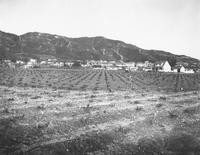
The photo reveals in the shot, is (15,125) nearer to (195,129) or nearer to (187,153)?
(187,153)

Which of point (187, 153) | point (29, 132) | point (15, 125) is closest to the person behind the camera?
point (187, 153)

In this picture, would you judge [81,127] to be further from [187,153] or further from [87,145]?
[187,153]

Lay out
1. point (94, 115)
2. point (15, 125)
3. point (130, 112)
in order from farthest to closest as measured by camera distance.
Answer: point (130, 112)
point (94, 115)
point (15, 125)

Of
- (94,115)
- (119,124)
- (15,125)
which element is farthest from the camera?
(94,115)

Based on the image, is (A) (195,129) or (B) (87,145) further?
(A) (195,129)

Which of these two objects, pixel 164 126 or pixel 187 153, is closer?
pixel 187 153

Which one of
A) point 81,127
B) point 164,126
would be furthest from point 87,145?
point 164,126

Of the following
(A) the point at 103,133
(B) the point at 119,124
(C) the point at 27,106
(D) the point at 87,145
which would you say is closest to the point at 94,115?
(B) the point at 119,124

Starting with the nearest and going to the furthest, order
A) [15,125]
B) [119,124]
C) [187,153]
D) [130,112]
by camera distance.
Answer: [187,153] → [15,125] → [119,124] → [130,112]

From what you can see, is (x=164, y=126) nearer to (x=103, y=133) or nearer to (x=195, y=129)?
(x=195, y=129)
